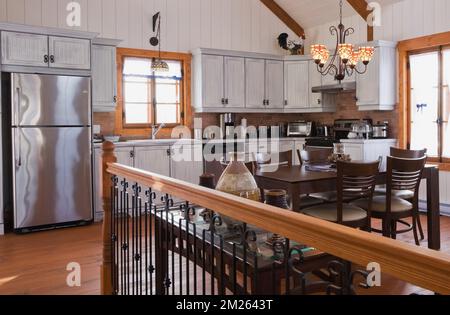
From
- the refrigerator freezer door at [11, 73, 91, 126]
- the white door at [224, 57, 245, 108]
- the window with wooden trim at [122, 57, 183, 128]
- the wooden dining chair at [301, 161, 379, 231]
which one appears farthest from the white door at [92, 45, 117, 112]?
the wooden dining chair at [301, 161, 379, 231]

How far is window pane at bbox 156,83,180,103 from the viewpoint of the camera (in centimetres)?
655

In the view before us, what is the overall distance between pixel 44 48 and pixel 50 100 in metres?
0.61

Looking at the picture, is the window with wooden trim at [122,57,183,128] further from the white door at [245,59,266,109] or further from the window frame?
the window frame

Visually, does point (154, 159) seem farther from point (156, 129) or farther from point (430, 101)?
point (430, 101)

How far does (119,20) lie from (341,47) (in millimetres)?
3453

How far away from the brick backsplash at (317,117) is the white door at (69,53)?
41.2 inches

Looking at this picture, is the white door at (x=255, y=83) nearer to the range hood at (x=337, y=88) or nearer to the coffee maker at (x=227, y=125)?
the coffee maker at (x=227, y=125)

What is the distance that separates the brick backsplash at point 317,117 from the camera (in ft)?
19.9

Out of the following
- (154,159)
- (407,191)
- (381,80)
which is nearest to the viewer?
(407,191)

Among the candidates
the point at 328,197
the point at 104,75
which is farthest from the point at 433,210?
the point at 104,75

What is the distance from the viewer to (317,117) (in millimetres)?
7469

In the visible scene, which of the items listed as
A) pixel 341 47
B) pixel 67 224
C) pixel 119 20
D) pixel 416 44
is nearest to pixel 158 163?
pixel 67 224

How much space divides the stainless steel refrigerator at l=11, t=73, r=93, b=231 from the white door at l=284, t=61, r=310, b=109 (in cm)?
342
